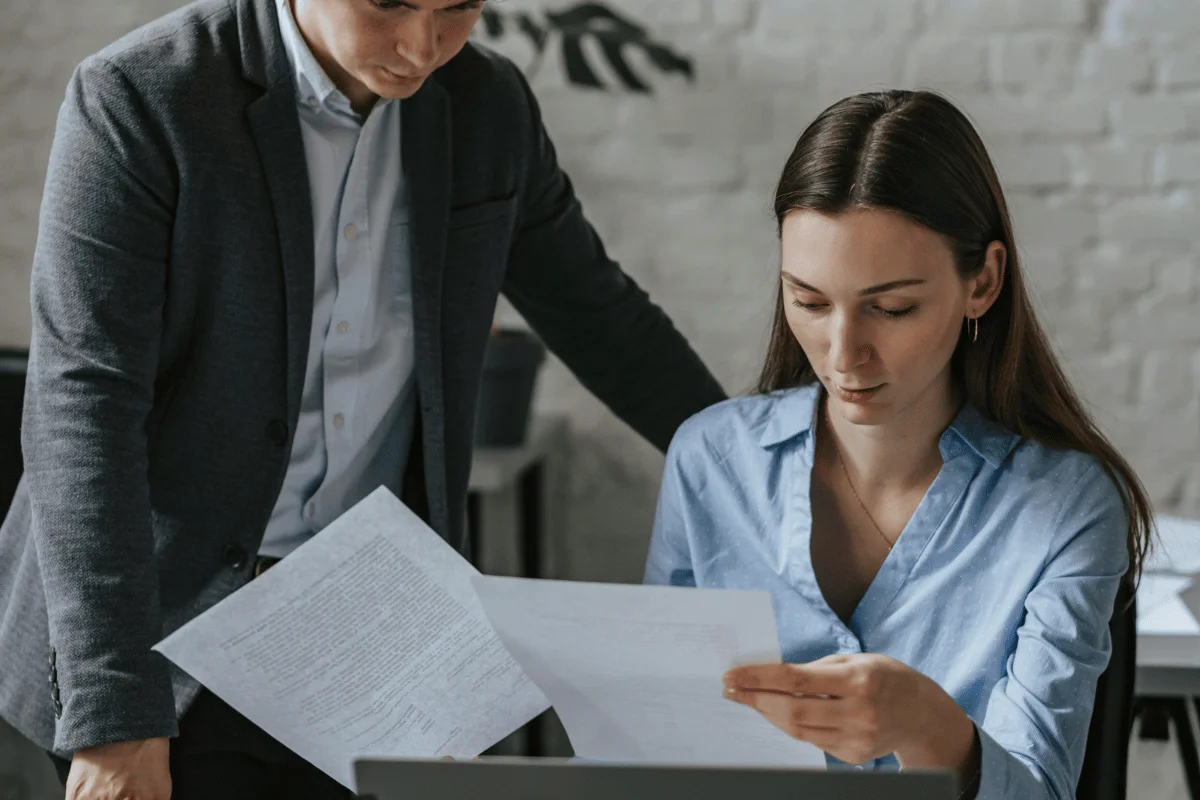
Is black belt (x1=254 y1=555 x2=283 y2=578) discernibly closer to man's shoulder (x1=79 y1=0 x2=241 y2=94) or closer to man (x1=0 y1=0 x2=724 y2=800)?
man (x1=0 y1=0 x2=724 y2=800)

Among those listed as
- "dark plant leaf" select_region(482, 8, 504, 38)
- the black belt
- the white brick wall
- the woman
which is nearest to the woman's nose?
the woman

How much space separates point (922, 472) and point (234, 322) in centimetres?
63

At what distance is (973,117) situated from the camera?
2.25 m

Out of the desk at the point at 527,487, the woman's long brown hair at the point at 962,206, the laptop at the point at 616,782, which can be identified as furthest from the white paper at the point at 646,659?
the desk at the point at 527,487

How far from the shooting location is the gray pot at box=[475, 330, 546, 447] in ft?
6.82

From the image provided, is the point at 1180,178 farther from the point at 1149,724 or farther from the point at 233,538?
the point at 233,538

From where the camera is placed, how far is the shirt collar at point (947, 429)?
115 cm

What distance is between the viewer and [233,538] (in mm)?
1130

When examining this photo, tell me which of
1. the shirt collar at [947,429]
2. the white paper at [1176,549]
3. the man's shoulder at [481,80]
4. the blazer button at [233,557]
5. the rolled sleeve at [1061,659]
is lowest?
the white paper at [1176,549]

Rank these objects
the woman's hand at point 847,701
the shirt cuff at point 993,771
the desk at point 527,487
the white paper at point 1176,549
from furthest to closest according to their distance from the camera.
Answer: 1. the desk at point 527,487
2. the white paper at point 1176,549
3. the shirt cuff at point 993,771
4. the woman's hand at point 847,701

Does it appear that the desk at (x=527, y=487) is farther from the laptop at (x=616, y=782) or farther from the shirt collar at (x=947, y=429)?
the laptop at (x=616, y=782)

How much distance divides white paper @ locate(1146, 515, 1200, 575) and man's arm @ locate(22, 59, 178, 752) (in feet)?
3.38

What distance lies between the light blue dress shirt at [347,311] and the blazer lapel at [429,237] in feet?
0.07

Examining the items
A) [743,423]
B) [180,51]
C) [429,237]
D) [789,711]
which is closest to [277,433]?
[429,237]
